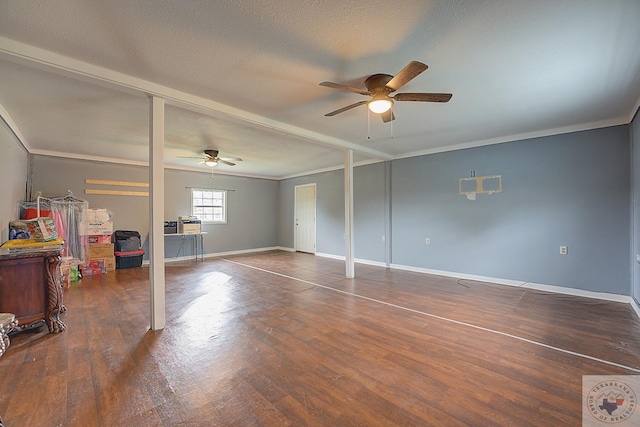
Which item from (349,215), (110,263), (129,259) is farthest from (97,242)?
(349,215)

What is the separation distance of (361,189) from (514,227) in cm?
319

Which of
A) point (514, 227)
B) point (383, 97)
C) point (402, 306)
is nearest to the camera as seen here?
point (383, 97)

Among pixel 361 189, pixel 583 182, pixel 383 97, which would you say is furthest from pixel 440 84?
pixel 361 189

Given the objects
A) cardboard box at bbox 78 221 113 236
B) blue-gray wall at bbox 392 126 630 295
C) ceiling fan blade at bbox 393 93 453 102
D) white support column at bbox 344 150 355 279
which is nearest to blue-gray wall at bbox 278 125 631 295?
blue-gray wall at bbox 392 126 630 295

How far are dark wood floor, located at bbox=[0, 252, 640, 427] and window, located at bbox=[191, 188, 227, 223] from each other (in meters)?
3.60

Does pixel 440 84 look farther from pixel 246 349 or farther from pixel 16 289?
pixel 16 289

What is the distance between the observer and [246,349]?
2.32 metres

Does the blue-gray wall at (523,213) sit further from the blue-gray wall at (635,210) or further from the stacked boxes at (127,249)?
the stacked boxes at (127,249)

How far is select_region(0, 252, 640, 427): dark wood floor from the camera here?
1580mm

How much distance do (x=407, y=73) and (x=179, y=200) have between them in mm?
6523

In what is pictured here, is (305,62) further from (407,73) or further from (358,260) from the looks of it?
(358,260)

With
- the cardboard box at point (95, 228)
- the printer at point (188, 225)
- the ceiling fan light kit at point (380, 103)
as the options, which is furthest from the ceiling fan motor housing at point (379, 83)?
the cardboard box at point (95, 228)

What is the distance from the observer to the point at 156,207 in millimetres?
2662

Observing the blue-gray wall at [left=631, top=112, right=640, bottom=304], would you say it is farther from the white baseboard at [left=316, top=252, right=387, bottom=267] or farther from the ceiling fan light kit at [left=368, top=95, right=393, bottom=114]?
the white baseboard at [left=316, top=252, right=387, bottom=267]
